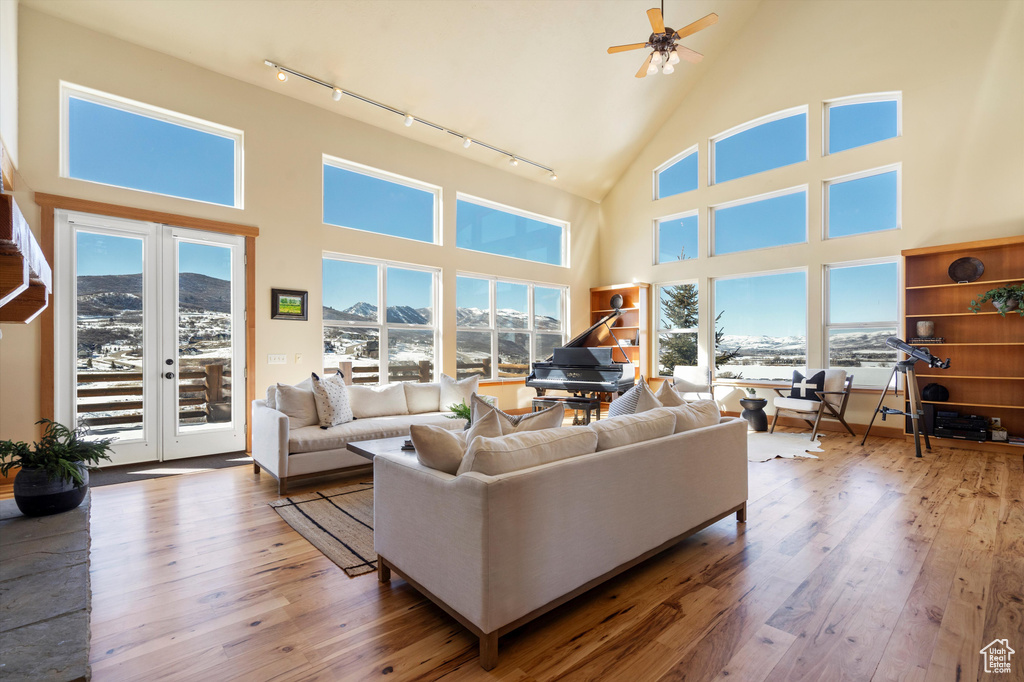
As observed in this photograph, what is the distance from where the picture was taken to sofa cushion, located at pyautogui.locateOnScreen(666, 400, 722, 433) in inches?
113

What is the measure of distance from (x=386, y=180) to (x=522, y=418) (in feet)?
17.5

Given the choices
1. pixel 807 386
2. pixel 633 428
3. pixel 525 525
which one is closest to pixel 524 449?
pixel 525 525

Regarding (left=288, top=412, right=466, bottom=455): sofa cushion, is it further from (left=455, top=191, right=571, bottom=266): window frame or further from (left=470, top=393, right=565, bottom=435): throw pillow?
(left=455, top=191, right=571, bottom=266): window frame

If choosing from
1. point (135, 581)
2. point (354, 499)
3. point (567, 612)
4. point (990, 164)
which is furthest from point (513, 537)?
point (990, 164)

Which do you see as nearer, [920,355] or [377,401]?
[377,401]

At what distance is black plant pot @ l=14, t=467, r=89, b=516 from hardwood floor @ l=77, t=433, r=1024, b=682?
375mm

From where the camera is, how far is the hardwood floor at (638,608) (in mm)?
1808

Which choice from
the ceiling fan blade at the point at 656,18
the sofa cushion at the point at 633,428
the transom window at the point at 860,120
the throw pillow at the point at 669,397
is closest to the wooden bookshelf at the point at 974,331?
the transom window at the point at 860,120

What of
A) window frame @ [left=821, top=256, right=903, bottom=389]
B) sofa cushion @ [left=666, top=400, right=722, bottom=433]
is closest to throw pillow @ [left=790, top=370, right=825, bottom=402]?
window frame @ [left=821, top=256, right=903, bottom=389]

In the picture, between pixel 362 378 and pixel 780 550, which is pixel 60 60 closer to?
pixel 362 378

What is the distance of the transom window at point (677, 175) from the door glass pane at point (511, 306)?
3.06m

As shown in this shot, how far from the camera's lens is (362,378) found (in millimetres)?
6379

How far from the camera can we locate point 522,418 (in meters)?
2.40

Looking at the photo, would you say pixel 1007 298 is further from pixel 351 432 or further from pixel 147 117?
pixel 147 117
